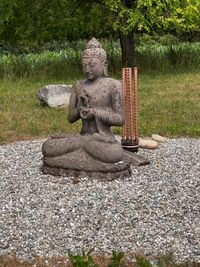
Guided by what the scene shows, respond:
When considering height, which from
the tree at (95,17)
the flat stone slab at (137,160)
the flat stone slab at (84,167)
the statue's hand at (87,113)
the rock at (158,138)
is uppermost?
the tree at (95,17)

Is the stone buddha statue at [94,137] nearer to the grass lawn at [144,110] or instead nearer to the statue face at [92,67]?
the statue face at [92,67]

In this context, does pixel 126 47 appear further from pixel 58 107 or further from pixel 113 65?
pixel 58 107

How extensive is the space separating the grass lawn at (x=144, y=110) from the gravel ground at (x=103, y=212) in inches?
109

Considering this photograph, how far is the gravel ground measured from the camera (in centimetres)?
611

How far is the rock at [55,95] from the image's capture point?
47.4ft

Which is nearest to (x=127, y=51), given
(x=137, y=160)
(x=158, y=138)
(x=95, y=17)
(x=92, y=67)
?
(x=95, y=17)

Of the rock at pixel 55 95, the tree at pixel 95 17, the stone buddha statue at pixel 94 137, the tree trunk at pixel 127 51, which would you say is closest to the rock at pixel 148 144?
the stone buddha statue at pixel 94 137

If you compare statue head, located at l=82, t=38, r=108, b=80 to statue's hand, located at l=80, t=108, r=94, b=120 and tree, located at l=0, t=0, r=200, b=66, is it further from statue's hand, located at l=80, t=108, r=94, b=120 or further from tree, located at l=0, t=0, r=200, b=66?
tree, located at l=0, t=0, r=200, b=66

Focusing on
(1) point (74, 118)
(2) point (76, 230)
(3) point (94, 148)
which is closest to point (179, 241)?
(2) point (76, 230)

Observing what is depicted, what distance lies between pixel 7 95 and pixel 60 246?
35.3 feet

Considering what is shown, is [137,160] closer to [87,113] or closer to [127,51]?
[87,113]

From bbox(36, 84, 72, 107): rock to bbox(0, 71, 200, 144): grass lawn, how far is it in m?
0.21

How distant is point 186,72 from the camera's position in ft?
66.3

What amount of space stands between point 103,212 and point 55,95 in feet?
25.9
